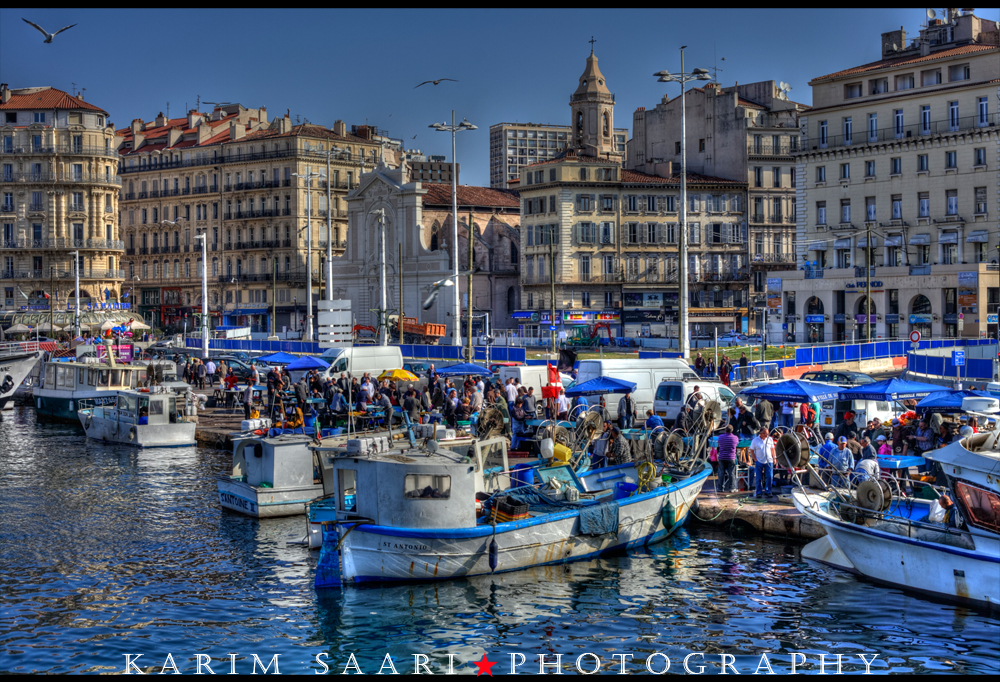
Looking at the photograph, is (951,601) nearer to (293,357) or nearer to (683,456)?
(683,456)

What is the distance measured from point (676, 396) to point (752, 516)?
978cm

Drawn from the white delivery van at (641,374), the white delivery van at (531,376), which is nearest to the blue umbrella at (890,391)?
the white delivery van at (641,374)

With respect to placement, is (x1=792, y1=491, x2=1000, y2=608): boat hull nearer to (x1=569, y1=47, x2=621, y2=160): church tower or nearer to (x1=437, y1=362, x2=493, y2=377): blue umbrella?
(x1=437, y1=362, x2=493, y2=377): blue umbrella

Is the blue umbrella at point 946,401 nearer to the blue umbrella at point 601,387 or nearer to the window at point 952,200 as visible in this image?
the blue umbrella at point 601,387

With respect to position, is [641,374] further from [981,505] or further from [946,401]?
[981,505]

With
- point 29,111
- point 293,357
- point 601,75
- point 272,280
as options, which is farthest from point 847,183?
point 29,111

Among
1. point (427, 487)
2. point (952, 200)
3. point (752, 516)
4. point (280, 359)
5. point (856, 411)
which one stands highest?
point (952, 200)

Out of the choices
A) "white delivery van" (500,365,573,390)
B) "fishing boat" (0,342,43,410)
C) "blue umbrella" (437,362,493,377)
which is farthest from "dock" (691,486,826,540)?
"fishing boat" (0,342,43,410)

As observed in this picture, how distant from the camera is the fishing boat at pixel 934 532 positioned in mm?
16422

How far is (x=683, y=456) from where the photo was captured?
24922mm

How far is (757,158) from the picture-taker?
84.1 meters

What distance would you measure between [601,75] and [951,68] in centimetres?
3766

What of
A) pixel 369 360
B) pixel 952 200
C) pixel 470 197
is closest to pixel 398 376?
pixel 369 360

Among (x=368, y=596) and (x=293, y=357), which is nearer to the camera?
(x=368, y=596)
